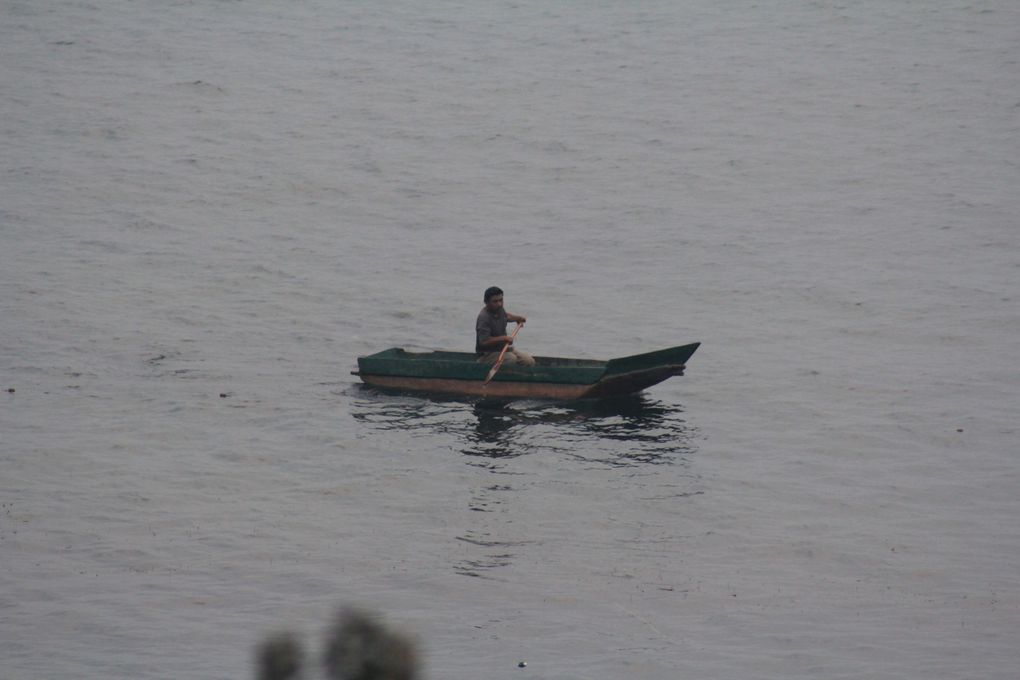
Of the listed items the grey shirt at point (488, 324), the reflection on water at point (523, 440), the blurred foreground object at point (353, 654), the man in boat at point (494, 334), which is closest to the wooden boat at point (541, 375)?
the man in boat at point (494, 334)

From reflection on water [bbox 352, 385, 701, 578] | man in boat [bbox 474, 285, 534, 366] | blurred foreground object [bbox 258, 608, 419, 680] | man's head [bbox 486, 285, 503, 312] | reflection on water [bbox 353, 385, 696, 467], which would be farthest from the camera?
man in boat [bbox 474, 285, 534, 366]

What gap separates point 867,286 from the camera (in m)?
33.1

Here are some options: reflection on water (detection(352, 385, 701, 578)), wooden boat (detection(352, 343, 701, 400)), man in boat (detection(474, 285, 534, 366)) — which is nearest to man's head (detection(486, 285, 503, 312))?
man in boat (detection(474, 285, 534, 366))

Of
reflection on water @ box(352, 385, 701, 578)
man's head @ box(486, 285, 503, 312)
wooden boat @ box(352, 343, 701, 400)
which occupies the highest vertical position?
man's head @ box(486, 285, 503, 312)

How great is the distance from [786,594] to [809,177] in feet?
102

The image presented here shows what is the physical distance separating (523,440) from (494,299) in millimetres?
2242

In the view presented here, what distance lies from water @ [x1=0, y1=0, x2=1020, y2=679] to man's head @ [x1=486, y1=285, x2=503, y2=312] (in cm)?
180

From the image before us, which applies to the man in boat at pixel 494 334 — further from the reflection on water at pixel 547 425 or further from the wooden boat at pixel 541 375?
the reflection on water at pixel 547 425

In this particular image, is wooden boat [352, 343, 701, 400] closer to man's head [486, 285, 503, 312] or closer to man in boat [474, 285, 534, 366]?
man in boat [474, 285, 534, 366]

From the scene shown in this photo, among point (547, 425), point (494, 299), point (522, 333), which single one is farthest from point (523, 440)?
point (522, 333)

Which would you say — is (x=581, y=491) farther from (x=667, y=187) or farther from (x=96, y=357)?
(x=667, y=187)

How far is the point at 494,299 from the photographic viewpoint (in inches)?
813

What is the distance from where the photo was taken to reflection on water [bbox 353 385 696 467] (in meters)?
19.8

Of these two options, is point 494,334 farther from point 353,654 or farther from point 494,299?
point 353,654
